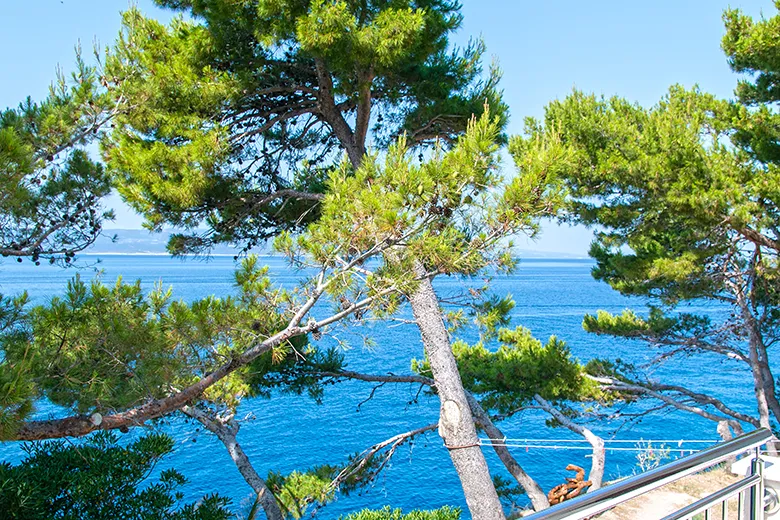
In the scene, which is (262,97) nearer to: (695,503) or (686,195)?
(686,195)

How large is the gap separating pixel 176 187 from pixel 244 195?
31.1 inches

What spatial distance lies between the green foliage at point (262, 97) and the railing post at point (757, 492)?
3.53 m

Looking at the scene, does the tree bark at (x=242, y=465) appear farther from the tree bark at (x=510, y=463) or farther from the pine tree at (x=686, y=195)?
the pine tree at (x=686, y=195)

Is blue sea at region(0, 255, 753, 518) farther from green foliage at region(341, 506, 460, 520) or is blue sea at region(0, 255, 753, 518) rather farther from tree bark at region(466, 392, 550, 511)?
green foliage at region(341, 506, 460, 520)

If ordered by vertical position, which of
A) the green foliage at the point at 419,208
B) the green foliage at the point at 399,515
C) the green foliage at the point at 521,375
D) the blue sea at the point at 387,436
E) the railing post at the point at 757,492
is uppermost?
the green foliage at the point at 419,208

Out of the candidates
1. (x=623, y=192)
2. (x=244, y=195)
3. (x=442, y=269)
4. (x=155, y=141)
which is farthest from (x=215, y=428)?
(x=623, y=192)

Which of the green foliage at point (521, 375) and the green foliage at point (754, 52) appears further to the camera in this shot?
the green foliage at point (521, 375)

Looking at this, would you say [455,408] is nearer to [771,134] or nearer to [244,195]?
[244,195]

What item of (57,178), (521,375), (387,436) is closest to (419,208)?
(57,178)

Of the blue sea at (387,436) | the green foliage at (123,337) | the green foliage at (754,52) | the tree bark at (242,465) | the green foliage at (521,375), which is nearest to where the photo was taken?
the green foliage at (123,337)

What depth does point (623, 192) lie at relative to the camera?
21.5 ft

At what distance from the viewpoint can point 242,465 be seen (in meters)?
6.35

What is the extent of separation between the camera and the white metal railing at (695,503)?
1.01m

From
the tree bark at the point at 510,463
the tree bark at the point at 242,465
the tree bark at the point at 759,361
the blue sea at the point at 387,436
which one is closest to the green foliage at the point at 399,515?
the tree bark at the point at 510,463
